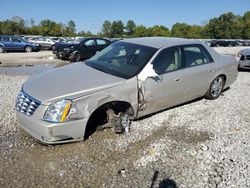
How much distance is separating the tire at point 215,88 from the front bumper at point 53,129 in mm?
3617

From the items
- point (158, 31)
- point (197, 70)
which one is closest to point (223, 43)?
point (158, 31)

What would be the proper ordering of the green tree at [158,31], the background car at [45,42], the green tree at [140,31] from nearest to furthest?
the background car at [45,42] → the green tree at [158,31] → the green tree at [140,31]

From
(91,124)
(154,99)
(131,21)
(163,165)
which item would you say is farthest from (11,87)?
(131,21)

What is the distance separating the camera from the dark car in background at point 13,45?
2036 cm

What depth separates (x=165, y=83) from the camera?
4.88 m

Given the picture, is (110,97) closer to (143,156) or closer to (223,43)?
(143,156)

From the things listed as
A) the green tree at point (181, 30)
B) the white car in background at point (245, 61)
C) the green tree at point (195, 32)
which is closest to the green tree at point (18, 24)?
the green tree at point (181, 30)

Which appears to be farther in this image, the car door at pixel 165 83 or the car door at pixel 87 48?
the car door at pixel 87 48

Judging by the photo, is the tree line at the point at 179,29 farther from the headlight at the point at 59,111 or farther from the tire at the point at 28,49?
the headlight at the point at 59,111

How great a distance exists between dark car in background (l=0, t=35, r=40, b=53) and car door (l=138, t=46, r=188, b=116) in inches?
726

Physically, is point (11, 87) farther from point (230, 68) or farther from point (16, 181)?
point (230, 68)

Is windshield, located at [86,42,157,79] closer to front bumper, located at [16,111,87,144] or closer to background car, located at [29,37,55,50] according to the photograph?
front bumper, located at [16,111,87,144]

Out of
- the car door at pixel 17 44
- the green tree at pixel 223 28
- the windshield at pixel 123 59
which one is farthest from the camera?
the green tree at pixel 223 28

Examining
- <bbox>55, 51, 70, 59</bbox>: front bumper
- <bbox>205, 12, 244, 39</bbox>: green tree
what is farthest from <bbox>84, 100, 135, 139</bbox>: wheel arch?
<bbox>205, 12, 244, 39</bbox>: green tree
